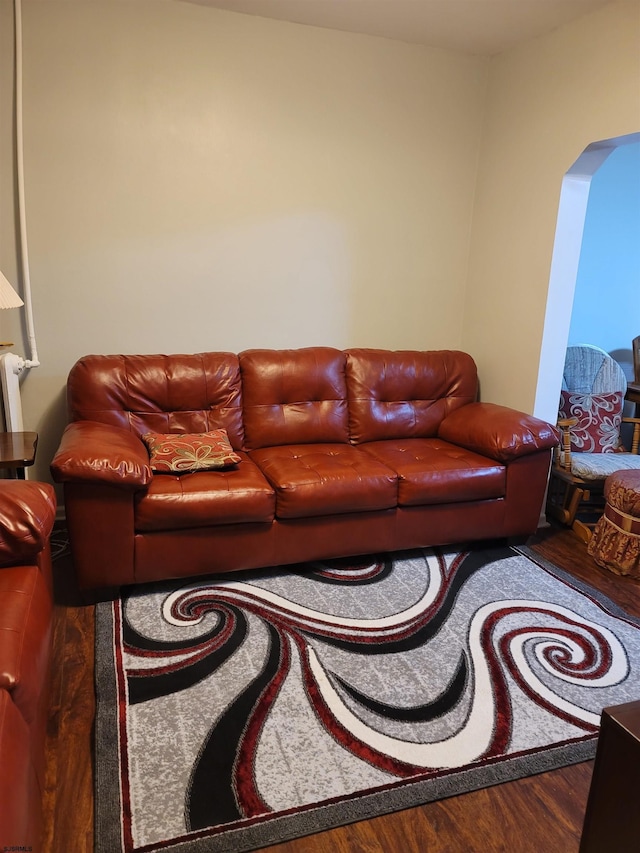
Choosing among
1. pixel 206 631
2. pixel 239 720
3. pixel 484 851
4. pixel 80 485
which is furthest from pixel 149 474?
pixel 484 851

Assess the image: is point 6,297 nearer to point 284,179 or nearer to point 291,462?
point 291,462

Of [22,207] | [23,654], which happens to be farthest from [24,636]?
[22,207]

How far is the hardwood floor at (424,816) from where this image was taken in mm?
1527

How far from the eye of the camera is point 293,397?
3332mm

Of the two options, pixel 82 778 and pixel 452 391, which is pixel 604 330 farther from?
pixel 82 778

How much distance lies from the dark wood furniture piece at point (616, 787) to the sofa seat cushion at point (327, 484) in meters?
1.56

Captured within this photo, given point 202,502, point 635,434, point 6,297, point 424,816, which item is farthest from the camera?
point 635,434

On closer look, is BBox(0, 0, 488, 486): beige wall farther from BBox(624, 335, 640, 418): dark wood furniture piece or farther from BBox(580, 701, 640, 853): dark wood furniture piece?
BBox(580, 701, 640, 853): dark wood furniture piece

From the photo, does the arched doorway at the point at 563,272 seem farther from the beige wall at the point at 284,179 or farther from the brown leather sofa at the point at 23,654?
the brown leather sofa at the point at 23,654

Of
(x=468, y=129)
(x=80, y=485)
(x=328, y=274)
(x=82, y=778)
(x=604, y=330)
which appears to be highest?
(x=468, y=129)

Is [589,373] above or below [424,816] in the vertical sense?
above

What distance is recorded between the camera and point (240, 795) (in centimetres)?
165

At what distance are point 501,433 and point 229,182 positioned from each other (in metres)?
2.00

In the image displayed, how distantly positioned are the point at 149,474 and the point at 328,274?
1.78 meters
